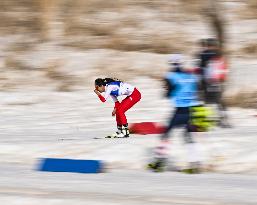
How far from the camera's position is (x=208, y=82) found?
45.9 ft

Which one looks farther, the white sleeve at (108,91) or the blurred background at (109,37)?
the blurred background at (109,37)

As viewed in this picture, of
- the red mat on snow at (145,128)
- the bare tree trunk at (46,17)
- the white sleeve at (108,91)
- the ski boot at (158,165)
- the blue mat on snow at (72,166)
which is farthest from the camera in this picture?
the bare tree trunk at (46,17)

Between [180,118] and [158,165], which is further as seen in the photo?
[158,165]

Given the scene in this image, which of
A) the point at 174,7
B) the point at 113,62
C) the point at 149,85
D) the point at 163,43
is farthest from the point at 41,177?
the point at 174,7

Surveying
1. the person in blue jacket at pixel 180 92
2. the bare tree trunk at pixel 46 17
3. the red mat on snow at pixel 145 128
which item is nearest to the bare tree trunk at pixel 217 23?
the bare tree trunk at pixel 46 17

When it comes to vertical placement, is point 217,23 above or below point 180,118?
below

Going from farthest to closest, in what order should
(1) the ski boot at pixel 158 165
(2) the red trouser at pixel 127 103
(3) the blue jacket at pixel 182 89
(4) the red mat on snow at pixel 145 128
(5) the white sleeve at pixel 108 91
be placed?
(4) the red mat on snow at pixel 145 128 → (2) the red trouser at pixel 127 103 → (5) the white sleeve at pixel 108 91 → (1) the ski boot at pixel 158 165 → (3) the blue jacket at pixel 182 89

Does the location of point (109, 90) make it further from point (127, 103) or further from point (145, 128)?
point (145, 128)

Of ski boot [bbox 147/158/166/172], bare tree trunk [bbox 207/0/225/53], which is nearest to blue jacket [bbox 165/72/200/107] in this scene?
ski boot [bbox 147/158/166/172]

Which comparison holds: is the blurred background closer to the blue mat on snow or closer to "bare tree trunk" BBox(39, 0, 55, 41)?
"bare tree trunk" BBox(39, 0, 55, 41)

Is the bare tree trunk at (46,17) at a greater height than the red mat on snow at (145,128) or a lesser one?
greater

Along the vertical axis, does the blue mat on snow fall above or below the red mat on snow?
above

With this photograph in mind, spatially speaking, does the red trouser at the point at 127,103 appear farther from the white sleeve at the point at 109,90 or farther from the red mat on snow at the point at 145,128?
the red mat on snow at the point at 145,128

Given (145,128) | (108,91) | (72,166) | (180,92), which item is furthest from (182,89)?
(145,128)
